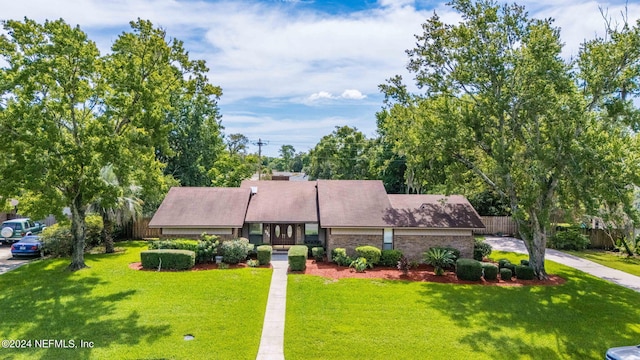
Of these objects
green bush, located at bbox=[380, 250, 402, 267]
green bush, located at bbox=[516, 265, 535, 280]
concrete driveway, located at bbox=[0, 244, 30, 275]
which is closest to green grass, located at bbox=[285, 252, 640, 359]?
green bush, located at bbox=[516, 265, 535, 280]

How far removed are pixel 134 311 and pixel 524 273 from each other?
57.4 ft

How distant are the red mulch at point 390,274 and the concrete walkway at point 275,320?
1529 mm

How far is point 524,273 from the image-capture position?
62.5 ft

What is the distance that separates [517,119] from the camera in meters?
19.2

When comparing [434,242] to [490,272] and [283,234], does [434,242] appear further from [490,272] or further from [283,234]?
[283,234]

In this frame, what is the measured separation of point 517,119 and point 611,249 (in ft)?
55.3

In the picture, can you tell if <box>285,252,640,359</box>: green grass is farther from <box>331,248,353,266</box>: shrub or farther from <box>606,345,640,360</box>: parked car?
<box>331,248,353,266</box>: shrub

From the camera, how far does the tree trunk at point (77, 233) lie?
19.5 meters

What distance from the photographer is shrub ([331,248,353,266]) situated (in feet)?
69.0

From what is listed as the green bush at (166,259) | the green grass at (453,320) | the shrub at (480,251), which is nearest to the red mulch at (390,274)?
the green bush at (166,259)

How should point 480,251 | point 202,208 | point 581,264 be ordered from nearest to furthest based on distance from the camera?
1. point 480,251
2. point 581,264
3. point 202,208

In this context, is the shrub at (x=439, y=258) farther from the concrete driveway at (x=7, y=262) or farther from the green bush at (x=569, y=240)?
the concrete driveway at (x=7, y=262)

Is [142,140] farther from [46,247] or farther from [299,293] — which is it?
[299,293]

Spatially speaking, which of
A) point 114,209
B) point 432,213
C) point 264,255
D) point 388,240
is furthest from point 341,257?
point 114,209
